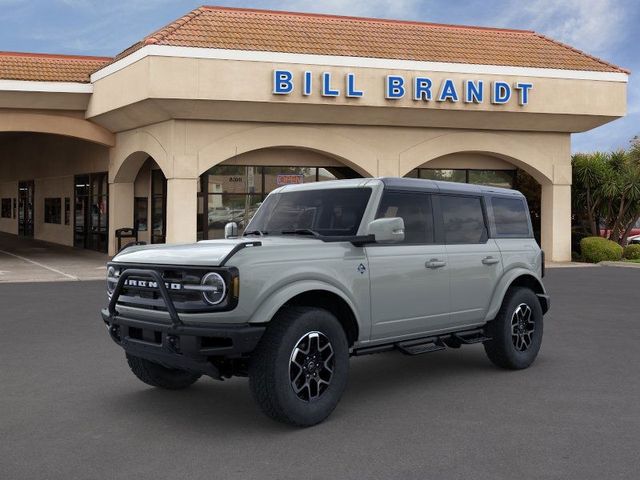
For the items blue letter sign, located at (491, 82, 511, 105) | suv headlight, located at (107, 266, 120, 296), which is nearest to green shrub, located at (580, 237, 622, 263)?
blue letter sign, located at (491, 82, 511, 105)

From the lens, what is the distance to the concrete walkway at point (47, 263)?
63.5ft

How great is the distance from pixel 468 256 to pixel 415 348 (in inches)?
46.9

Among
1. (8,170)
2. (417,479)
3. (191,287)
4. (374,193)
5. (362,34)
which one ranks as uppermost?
(362,34)

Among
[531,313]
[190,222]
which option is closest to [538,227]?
[190,222]

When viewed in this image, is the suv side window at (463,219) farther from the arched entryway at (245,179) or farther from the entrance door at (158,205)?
the entrance door at (158,205)

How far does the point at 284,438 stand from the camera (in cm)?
549

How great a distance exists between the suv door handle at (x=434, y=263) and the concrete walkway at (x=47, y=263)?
45.1 feet

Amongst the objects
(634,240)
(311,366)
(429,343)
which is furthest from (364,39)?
(311,366)

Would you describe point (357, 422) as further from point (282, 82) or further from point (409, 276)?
point (282, 82)

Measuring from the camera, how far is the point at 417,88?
23.0 m

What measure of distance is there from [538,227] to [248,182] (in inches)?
469

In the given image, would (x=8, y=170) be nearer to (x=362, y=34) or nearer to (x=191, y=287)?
(x=362, y=34)

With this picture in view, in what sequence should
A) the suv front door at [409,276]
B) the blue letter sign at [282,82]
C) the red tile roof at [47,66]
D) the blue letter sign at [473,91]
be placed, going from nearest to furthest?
the suv front door at [409,276], the blue letter sign at [282,82], the blue letter sign at [473,91], the red tile roof at [47,66]

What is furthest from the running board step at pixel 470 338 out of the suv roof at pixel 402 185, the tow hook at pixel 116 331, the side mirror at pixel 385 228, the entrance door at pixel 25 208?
the entrance door at pixel 25 208
